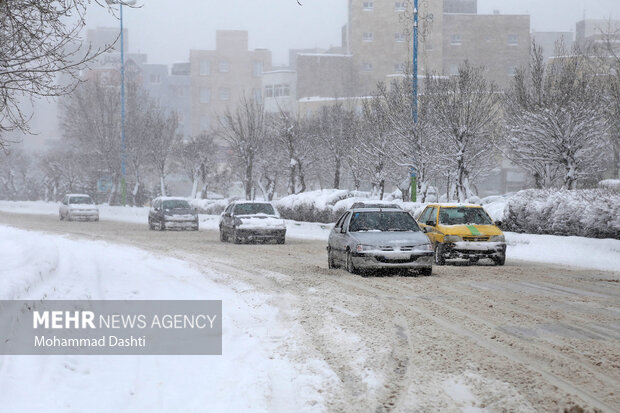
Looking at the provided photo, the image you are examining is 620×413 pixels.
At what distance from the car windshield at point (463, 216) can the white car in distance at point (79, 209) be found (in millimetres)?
33009

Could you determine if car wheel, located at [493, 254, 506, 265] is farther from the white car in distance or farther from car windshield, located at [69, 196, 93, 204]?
car windshield, located at [69, 196, 93, 204]

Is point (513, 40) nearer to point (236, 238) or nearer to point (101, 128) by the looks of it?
point (101, 128)

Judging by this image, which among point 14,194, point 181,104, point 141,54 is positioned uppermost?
point 141,54

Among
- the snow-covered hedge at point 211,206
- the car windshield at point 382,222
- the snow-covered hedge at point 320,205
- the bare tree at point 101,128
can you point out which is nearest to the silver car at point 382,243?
the car windshield at point 382,222

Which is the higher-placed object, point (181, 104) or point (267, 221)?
point (181, 104)

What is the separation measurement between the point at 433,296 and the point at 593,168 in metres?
28.7

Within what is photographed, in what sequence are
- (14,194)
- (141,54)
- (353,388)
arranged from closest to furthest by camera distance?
(353,388) < (14,194) < (141,54)

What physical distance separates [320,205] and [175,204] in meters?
6.86

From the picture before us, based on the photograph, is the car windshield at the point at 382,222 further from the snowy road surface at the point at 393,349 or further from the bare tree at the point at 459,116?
the bare tree at the point at 459,116

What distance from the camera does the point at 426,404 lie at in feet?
22.4

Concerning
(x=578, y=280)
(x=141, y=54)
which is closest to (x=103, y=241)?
(x=578, y=280)

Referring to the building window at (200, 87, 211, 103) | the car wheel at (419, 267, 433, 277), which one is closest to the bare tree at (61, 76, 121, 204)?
the building window at (200, 87, 211, 103)

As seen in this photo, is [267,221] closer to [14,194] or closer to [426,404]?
[426,404]

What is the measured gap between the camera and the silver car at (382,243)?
17.1 metres
